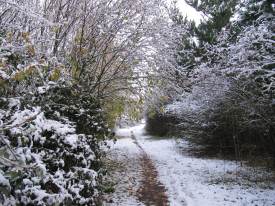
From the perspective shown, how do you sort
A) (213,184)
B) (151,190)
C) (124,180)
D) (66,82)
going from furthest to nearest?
1. (124,180)
2. (213,184)
3. (151,190)
4. (66,82)

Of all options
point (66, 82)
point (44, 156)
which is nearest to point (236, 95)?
point (66, 82)

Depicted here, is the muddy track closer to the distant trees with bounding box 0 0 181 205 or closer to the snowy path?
the snowy path

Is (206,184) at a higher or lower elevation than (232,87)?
lower

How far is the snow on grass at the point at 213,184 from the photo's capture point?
315 inches

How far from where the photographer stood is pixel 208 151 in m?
16.4

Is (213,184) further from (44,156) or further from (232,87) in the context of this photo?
(44,156)

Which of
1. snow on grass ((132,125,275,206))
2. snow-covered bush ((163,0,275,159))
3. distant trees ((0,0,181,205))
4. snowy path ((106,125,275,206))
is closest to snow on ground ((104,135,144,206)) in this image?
snowy path ((106,125,275,206))

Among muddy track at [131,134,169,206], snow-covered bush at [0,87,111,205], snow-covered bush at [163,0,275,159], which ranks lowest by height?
muddy track at [131,134,169,206]

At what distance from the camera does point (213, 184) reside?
9594 millimetres

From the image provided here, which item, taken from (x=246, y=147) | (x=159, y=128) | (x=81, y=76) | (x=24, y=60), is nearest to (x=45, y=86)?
(x=24, y=60)

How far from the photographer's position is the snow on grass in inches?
315

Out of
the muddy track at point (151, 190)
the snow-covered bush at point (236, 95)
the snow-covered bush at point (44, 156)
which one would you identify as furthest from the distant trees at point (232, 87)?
the snow-covered bush at point (44, 156)

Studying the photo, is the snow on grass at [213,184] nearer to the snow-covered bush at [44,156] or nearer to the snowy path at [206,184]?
the snowy path at [206,184]

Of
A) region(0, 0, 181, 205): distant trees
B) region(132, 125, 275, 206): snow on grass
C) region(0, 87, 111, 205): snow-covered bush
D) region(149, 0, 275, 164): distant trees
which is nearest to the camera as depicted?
region(0, 87, 111, 205): snow-covered bush
